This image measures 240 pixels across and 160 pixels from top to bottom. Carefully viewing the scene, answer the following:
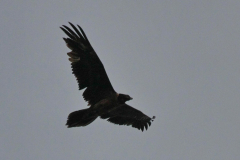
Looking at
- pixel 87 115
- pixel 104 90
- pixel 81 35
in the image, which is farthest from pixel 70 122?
pixel 81 35

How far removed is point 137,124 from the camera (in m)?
16.3

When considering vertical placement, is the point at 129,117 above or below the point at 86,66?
below

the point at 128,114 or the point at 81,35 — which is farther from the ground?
the point at 81,35

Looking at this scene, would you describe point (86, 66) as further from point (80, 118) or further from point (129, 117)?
point (129, 117)

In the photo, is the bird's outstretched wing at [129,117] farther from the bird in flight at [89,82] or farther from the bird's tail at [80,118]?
the bird's tail at [80,118]

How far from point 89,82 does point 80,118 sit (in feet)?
3.90

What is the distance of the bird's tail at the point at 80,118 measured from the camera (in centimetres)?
1446

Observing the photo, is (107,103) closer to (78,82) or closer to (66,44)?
(78,82)

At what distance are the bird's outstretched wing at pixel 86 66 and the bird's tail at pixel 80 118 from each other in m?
0.51

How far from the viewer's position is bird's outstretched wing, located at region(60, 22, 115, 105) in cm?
1469

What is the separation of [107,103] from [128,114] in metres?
1.36

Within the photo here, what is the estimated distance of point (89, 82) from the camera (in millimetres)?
15031

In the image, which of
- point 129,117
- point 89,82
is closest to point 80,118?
point 89,82

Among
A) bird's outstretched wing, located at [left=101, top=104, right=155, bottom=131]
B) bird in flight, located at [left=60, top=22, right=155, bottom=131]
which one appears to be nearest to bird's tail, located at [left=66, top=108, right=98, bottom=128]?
bird in flight, located at [left=60, top=22, right=155, bottom=131]
